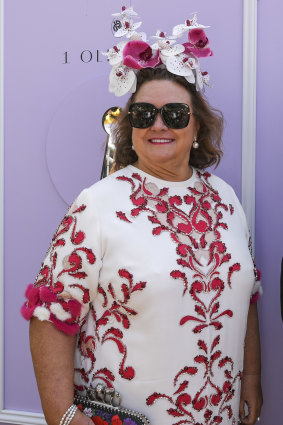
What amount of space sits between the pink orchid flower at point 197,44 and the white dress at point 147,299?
0.48 meters

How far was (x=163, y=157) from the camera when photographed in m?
1.99

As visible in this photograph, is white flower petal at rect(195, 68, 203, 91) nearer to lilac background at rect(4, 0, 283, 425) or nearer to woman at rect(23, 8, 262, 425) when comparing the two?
woman at rect(23, 8, 262, 425)

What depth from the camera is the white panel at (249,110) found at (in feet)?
7.91

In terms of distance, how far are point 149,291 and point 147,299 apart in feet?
0.08

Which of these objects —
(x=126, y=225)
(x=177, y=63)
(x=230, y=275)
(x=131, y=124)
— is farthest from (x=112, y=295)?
(x=177, y=63)

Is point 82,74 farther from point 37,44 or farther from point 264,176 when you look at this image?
point 264,176

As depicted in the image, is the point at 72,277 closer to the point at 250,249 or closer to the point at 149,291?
the point at 149,291

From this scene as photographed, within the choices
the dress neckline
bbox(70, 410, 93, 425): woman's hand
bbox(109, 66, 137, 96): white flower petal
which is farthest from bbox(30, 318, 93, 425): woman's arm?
bbox(109, 66, 137, 96): white flower petal

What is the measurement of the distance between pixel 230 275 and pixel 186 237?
0.18m

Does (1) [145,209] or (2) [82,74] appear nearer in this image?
(1) [145,209]

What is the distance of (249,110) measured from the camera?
2.44m

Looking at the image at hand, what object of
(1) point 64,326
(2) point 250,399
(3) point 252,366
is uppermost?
(1) point 64,326

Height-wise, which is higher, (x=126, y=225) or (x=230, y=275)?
(x=126, y=225)

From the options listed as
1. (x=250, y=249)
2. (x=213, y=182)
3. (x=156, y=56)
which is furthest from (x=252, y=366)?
(x=156, y=56)
